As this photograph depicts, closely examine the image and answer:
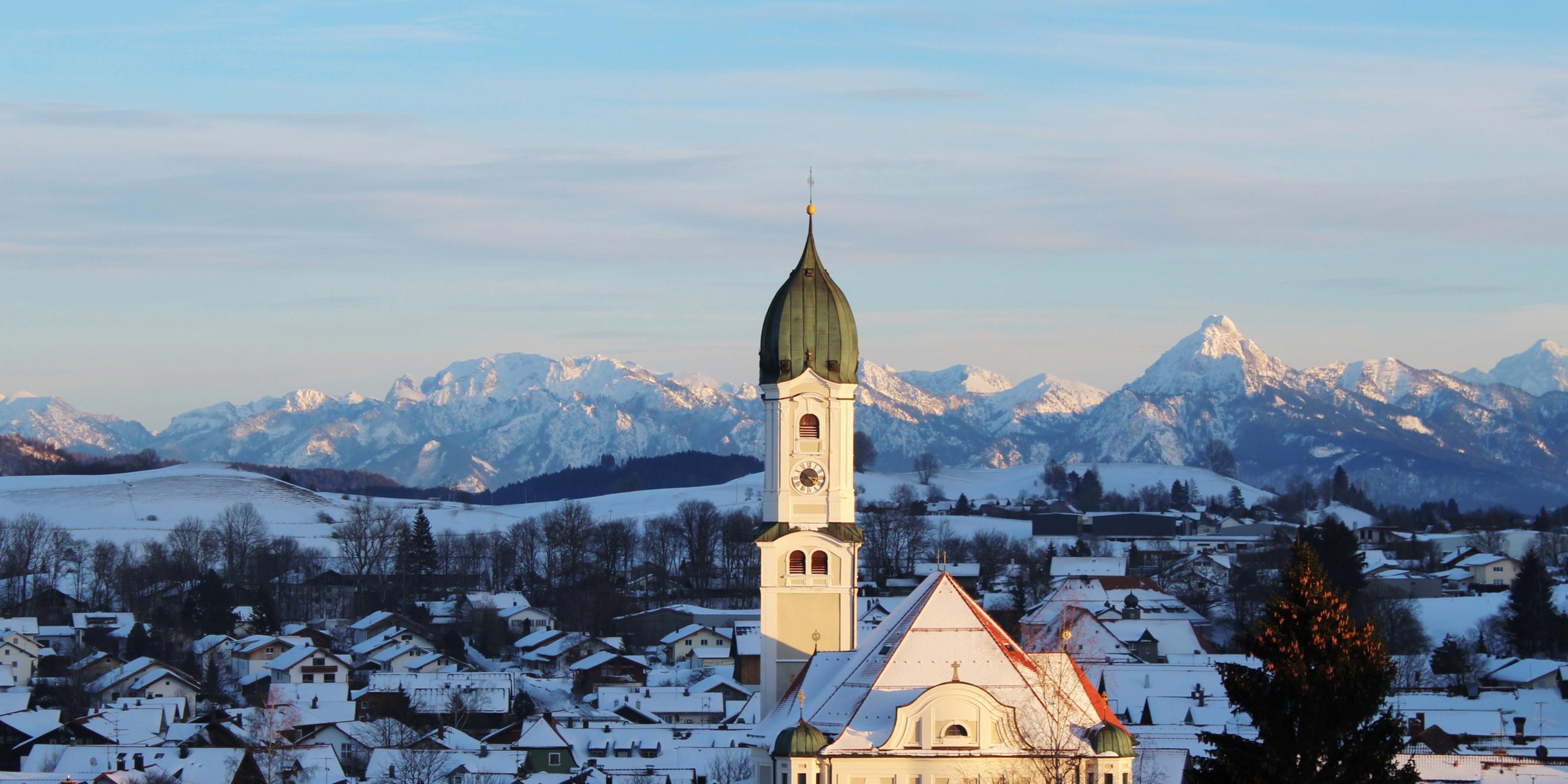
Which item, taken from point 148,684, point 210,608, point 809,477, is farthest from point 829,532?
point 210,608

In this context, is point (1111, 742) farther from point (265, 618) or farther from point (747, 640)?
point (265, 618)

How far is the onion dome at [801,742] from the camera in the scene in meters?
51.0

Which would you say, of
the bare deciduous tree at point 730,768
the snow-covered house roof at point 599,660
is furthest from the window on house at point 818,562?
the snow-covered house roof at point 599,660

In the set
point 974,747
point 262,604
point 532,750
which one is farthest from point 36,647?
point 974,747

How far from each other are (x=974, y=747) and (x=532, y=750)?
3375 centimetres

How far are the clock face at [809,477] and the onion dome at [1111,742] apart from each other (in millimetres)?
14079

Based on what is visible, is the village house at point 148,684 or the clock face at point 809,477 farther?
the village house at point 148,684

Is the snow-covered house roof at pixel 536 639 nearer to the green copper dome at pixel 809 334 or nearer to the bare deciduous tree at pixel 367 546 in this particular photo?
the bare deciduous tree at pixel 367 546

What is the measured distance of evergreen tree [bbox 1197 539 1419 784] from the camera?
34.0m

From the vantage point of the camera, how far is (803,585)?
62906 millimetres

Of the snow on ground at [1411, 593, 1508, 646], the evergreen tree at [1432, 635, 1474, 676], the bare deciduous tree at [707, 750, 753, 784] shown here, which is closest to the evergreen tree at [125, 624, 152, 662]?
the bare deciduous tree at [707, 750, 753, 784]

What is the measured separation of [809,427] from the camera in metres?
63.3

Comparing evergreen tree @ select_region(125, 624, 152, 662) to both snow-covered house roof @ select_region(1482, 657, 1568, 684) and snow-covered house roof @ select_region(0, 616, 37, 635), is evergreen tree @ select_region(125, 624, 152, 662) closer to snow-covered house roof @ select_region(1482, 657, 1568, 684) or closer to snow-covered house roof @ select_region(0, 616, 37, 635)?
snow-covered house roof @ select_region(0, 616, 37, 635)

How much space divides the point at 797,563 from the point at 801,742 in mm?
12438
